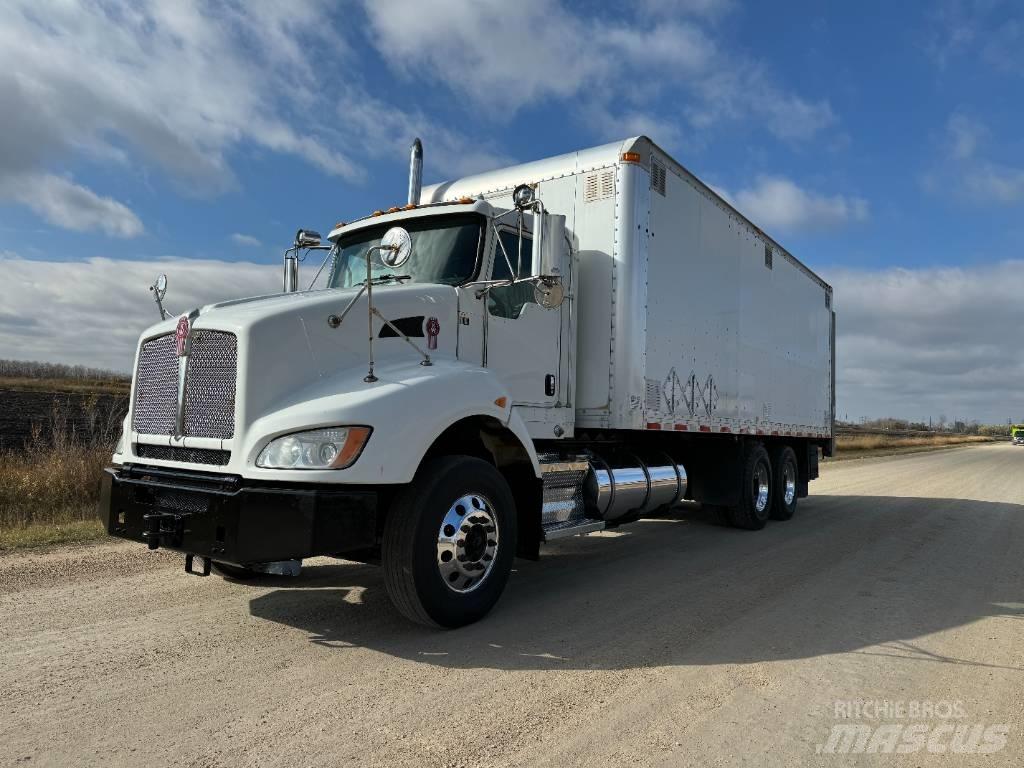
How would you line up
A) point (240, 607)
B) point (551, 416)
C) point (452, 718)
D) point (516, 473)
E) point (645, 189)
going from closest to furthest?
point (452, 718) → point (240, 607) → point (516, 473) → point (551, 416) → point (645, 189)

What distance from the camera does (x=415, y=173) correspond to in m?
7.61

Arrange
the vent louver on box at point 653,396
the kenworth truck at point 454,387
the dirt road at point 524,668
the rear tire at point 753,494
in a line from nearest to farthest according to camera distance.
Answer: the dirt road at point 524,668 < the kenworth truck at point 454,387 < the vent louver on box at point 653,396 < the rear tire at point 753,494

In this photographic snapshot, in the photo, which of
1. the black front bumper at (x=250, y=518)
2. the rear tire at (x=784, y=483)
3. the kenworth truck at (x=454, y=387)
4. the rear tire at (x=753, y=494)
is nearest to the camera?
the black front bumper at (x=250, y=518)

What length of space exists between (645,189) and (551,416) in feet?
8.02

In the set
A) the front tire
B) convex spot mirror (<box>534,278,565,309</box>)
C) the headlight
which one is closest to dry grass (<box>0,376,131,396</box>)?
convex spot mirror (<box>534,278,565,309</box>)

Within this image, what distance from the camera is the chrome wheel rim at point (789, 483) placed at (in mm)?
10844

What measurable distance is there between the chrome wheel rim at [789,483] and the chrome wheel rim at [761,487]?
72 cm

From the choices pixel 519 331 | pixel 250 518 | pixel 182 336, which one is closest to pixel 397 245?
pixel 519 331

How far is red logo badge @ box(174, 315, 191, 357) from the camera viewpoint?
4492 mm

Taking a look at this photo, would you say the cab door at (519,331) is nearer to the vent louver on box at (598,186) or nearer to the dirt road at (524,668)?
the vent louver on box at (598,186)

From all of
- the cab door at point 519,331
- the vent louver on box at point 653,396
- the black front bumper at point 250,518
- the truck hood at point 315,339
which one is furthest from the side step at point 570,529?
the black front bumper at point 250,518

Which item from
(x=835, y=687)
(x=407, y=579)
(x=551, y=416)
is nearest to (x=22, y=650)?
(x=407, y=579)

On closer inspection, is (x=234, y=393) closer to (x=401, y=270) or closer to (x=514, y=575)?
(x=401, y=270)

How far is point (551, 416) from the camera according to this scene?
6.23 m
